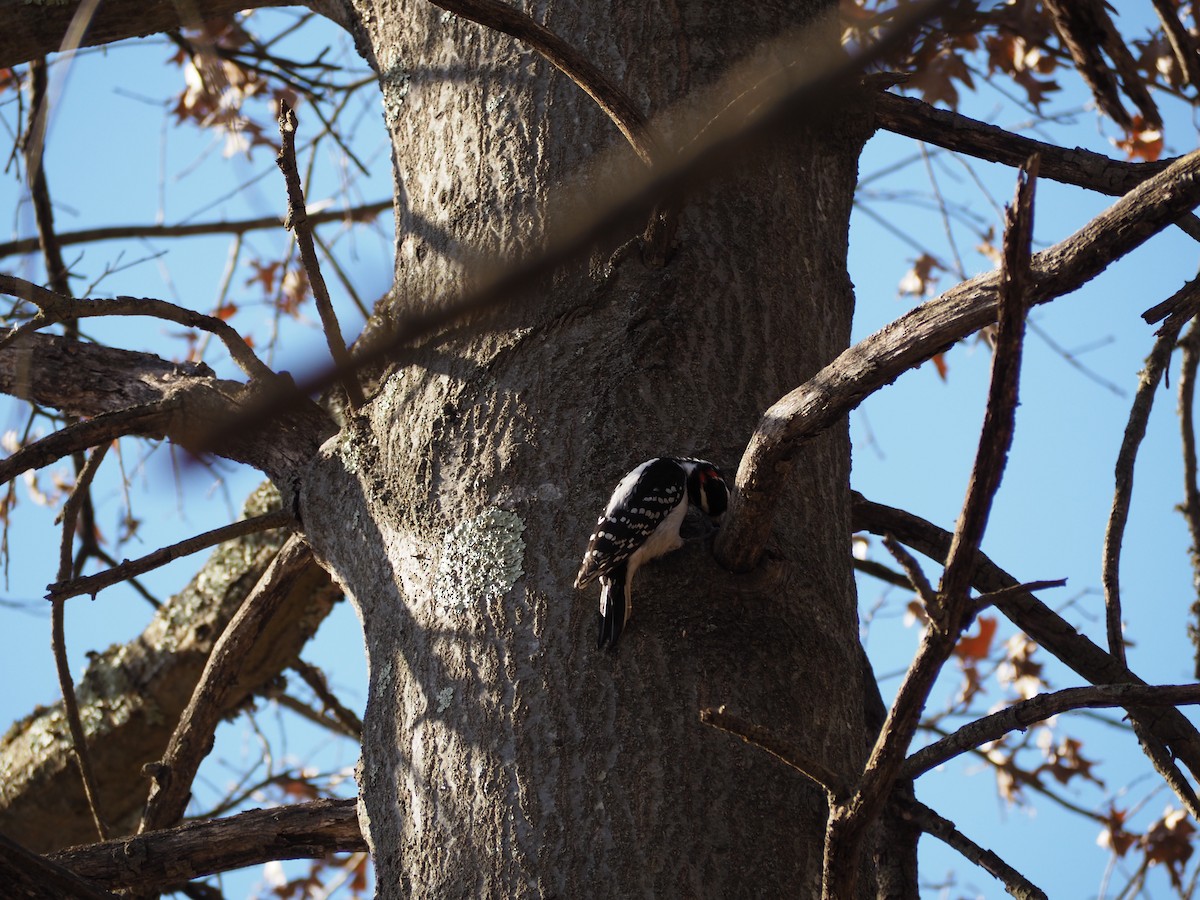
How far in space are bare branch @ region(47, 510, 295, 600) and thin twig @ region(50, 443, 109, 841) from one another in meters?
0.28

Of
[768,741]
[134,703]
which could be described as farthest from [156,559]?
[134,703]

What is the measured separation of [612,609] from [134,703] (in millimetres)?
2269

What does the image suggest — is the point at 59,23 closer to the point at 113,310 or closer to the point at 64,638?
the point at 113,310

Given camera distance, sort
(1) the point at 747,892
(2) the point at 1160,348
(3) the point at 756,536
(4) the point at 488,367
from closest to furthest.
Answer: (1) the point at 747,892 < (3) the point at 756,536 < (4) the point at 488,367 < (2) the point at 1160,348

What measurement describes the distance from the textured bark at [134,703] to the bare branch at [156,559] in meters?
1.24

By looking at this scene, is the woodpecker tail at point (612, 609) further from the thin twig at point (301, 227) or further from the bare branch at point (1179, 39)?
the bare branch at point (1179, 39)

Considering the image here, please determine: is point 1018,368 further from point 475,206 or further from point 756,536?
point 475,206

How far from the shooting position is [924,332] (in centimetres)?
143

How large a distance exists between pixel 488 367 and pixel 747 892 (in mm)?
930

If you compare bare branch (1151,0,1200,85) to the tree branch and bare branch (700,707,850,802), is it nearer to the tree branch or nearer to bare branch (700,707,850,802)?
bare branch (700,707,850,802)

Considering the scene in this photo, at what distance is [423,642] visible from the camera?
73.7 inches

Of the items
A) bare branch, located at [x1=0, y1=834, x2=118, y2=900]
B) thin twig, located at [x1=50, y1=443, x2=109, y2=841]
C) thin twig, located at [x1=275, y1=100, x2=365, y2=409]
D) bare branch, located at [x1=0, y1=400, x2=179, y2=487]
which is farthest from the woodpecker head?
thin twig, located at [x1=50, y1=443, x2=109, y2=841]

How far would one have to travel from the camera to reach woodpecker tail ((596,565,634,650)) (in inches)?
69.7

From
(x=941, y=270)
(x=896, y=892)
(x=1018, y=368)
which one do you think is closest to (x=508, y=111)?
(x=1018, y=368)
